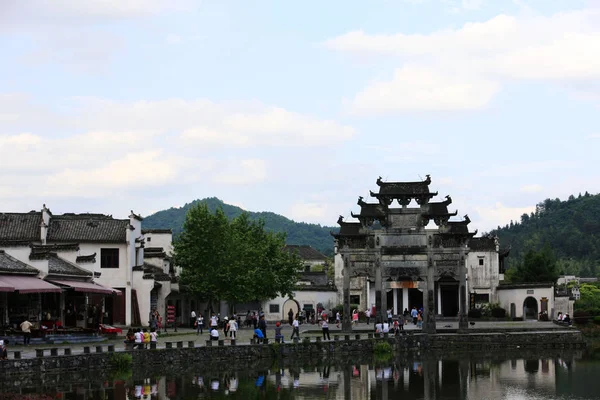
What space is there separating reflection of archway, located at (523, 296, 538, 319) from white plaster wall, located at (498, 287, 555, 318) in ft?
1.50

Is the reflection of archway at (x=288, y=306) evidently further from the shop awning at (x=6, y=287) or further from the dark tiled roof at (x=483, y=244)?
the shop awning at (x=6, y=287)

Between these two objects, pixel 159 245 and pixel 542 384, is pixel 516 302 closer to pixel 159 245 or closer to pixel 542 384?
pixel 159 245

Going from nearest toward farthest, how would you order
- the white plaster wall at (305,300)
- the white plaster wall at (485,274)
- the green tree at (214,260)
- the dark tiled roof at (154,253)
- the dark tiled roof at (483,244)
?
1. the green tree at (214,260)
2. the dark tiled roof at (154,253)
3. the white plaster wall at (305,300)
4. the white plaster wall at (485,274)
5. the dark tiled roof at (483,244)

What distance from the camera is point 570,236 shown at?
169125 millimetres

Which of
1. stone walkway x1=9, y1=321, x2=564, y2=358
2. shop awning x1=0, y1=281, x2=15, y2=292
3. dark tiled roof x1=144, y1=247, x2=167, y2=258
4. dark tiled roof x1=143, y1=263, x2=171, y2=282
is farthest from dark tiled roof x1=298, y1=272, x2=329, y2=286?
shop awning x1=0, y1=281, x2=15, y2=292

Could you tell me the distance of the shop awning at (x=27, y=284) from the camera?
5588 cm

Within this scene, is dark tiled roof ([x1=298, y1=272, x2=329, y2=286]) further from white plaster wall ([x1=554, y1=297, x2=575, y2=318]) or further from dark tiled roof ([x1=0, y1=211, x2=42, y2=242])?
dark tiled roof ([x1=0, y1=211, x2=42, y2=242])

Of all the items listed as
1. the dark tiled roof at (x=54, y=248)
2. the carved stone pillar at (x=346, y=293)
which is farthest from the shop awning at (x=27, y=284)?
the carved stone pillar at (x=346, y=293)

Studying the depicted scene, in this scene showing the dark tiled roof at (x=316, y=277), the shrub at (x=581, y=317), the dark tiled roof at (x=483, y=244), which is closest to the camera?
the shrub at (x=581, y=317)

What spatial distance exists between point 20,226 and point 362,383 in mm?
34664

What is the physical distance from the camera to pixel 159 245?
292ft

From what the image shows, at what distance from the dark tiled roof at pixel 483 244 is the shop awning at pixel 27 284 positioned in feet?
153

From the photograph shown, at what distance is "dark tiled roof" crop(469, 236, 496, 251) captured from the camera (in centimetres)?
9581

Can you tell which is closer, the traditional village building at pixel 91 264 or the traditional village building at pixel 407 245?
the traditional village building at pixel 91 264
